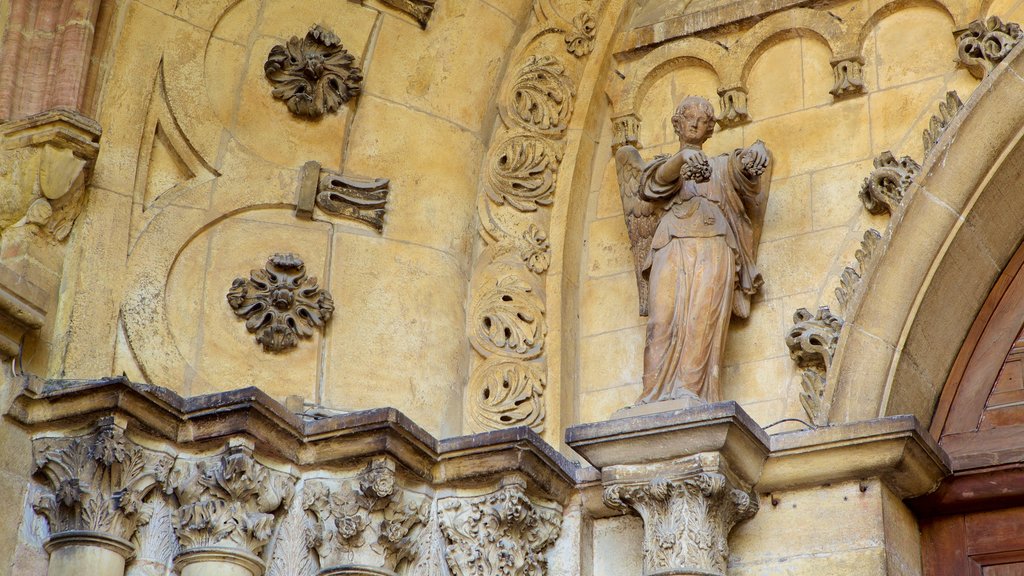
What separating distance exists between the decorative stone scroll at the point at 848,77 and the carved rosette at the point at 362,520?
2447 millimetres

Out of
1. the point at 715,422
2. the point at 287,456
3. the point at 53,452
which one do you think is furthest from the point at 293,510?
the point at 715,422

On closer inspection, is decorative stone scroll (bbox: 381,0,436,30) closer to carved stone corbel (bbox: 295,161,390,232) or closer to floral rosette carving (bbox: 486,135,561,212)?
floral rosette carving (bbox: 486,135,561,212)

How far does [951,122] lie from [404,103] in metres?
2.32

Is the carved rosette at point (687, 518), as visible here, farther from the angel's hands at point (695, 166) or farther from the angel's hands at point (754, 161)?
the angel's hands at point (754, 161)

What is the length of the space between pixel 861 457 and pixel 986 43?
1.76 meters

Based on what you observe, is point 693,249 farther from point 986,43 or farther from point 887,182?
point 986,43

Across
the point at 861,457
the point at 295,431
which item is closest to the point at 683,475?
the point at 861,457

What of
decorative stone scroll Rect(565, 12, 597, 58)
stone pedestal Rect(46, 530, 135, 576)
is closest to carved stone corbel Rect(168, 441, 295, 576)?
stone pedestal Rect(46, 530, 135, 576)

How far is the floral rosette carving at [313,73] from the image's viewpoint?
7195mm

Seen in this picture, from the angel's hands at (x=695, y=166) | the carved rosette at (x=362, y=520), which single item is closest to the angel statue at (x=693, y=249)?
the angel's hands at (x=695, y=166)

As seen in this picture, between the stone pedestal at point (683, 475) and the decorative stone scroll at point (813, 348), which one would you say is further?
the decorative stone scroll at point (813, 348)

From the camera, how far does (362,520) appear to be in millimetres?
6375

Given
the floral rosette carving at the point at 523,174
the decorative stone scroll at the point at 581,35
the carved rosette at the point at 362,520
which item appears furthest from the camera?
the decorative stone scroll at the point at 581,35

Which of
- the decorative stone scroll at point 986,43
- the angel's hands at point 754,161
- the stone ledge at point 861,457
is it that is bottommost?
the stone ledge at point 861,457
